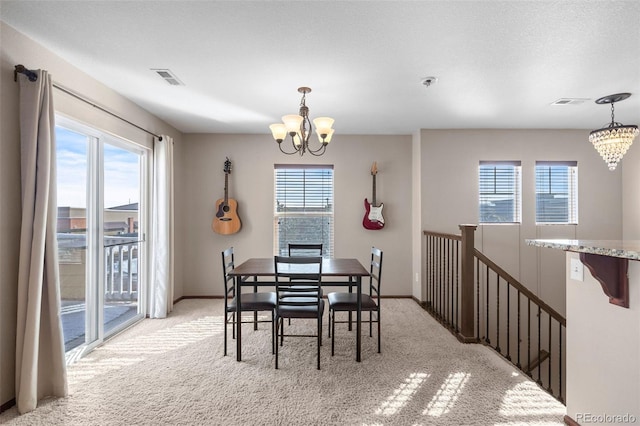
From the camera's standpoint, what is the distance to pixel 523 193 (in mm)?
4793

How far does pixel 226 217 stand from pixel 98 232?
1814 mm

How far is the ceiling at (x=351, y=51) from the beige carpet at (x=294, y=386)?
2.35 metres

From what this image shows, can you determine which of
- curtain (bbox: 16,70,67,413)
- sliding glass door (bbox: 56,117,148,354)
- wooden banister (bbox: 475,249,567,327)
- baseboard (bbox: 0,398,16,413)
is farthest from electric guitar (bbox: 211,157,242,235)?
wooden banister (bbox: 475,249,567,327)

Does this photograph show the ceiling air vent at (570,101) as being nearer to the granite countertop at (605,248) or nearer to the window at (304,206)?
the granite countertop at (605,248)

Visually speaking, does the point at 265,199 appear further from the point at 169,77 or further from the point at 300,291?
the point at 300,291

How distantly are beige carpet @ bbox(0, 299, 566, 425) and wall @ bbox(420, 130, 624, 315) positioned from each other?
1822 millimetres

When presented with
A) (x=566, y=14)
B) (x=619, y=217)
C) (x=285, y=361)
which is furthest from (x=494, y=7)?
(x=619, y=217)

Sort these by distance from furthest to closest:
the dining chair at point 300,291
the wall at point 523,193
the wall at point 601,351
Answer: the wall at point 523,193 → the dining chair at point 300,291 → the wall at point 601,351

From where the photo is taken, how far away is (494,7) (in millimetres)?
1959

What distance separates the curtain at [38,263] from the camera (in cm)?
219

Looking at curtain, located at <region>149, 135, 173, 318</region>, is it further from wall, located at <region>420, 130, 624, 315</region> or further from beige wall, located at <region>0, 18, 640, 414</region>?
wall, located at <region>420, 130, 624, 315</region>

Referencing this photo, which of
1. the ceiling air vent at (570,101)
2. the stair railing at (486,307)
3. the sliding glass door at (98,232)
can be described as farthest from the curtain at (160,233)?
the ceiling air vent at (570,101)

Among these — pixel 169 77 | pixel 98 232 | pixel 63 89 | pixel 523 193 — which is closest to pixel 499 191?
pixel 523 193

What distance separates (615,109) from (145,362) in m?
5.27
